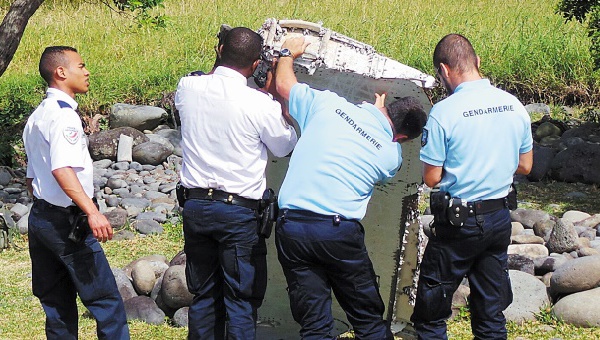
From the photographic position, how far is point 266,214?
4.75 m

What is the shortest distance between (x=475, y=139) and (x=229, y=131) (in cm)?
124

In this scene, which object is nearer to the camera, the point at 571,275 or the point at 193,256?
the point at 193,256

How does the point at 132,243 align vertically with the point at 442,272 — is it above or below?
below

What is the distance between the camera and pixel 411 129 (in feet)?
15.3

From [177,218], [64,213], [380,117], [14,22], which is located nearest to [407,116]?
[380,117]

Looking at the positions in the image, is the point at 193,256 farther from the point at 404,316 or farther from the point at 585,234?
the point at 585,234

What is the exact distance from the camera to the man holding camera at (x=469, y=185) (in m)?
4.44

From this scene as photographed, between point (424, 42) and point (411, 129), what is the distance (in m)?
10.8

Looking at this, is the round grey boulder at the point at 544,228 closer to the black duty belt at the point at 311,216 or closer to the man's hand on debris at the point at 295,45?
the man's hand on debris at the point at 295,45

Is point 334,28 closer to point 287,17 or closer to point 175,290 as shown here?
point 287,17

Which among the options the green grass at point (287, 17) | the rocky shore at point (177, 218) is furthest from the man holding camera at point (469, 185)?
the green grass at point (287, 17)

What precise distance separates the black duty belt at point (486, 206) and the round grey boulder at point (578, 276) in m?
1.66

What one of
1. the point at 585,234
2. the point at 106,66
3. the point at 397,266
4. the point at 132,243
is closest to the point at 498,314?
the point at 397,266

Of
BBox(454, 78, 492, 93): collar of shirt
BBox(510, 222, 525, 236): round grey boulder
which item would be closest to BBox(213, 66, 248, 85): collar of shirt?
BBox(454, 78, 492, 93): collar of shirt
